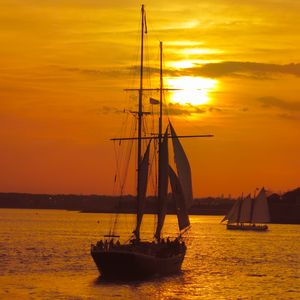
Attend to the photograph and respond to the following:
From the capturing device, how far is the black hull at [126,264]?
73.1 m

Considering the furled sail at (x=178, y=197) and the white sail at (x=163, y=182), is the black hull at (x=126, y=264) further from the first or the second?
the furled sail at (x=178, y=197)

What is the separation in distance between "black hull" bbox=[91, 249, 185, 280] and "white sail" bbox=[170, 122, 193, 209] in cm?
771

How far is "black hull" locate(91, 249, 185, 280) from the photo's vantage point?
73.1m

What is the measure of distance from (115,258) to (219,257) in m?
46.2

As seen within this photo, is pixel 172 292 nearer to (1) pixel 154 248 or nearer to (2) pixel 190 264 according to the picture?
(1) pixel 154 248

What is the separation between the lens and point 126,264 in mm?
73625

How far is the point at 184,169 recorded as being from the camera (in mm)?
82438

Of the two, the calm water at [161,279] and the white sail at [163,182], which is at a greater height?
the white sail at [163,182]

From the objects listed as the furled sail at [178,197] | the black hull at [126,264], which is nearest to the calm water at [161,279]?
the black hull at [126,264]

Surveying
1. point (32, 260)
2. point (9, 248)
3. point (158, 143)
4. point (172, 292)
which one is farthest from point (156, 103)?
point (9, 248)

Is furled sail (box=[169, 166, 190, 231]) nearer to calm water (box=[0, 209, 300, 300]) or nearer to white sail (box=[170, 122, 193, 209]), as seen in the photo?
white sail (box=[170, 122, 193, 209])

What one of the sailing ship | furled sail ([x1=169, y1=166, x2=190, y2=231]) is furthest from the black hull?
furled sail ([x1=169, y1=166, x2=190, y2=231])

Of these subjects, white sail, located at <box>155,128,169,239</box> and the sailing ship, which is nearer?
the sailing ship

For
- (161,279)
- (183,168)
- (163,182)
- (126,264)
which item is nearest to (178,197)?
(163,182)
